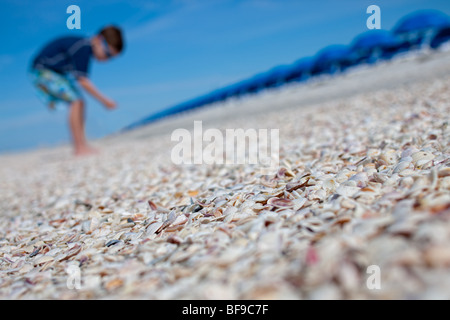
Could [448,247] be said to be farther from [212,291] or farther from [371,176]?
[371,176]

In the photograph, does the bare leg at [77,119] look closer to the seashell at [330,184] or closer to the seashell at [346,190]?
the seashell at [330,184]

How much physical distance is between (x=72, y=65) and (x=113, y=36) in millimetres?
804

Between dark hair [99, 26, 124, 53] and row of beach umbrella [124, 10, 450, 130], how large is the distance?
2005 centimetres

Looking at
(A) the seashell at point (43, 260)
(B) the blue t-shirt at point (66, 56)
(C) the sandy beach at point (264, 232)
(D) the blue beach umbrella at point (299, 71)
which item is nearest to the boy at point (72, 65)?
(B) the blue t-shirt at point (66, 56)

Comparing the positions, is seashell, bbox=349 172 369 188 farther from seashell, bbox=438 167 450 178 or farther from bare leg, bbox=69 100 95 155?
bare leg, bbox=69 100 95 155

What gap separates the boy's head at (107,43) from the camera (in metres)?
5.66

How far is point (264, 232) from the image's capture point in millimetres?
1401

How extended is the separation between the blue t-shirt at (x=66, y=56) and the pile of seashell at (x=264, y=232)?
10.3 feet

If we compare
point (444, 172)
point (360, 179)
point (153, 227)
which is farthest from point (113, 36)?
point (444, 172)

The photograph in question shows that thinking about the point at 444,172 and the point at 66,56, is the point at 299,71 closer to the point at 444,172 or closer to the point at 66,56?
the point at 66,56

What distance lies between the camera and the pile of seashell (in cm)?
103

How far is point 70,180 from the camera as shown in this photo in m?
4.29

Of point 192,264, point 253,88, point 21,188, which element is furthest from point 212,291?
point 253,88

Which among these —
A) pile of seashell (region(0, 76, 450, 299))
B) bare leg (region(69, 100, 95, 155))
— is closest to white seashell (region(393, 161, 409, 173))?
pile of seashell (region(0, 76, 450, 299))
